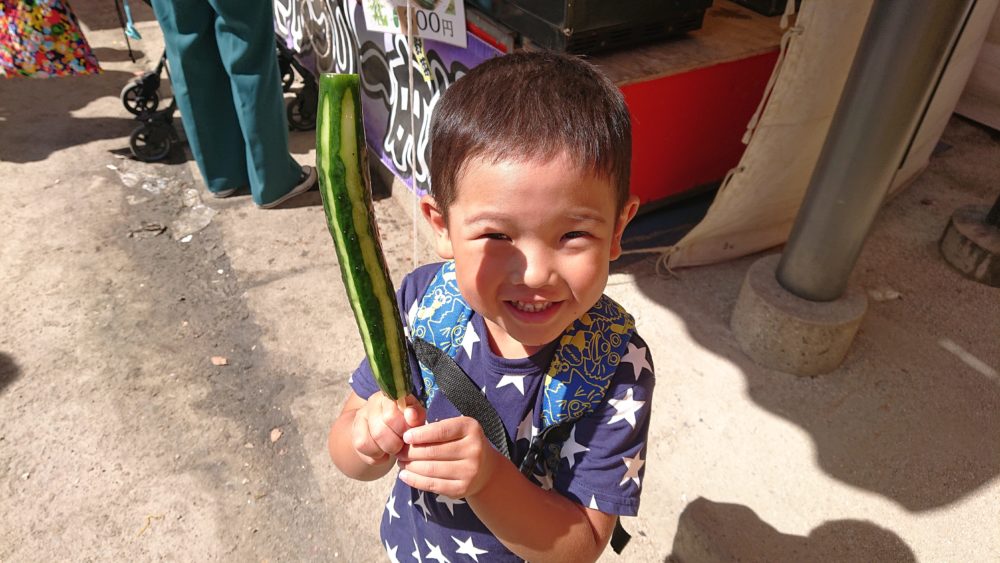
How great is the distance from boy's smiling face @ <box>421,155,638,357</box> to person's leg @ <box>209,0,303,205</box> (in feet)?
9.82

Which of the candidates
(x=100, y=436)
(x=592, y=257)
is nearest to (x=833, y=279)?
(x=592, y=257)

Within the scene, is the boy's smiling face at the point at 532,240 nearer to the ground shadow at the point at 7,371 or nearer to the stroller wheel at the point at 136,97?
the ground shadow at the point at 7,371

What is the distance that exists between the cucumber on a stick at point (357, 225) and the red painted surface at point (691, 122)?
7.86ft

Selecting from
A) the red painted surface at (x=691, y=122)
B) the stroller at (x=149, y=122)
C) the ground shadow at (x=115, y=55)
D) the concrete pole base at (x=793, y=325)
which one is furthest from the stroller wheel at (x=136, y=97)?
the concrete pole base at (x=793, y=325)

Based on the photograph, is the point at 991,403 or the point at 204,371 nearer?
the point at 991,403

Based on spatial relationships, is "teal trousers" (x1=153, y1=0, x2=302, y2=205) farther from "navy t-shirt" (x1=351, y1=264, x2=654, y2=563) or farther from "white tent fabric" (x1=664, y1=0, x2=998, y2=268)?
"navy t-shirt" (x1=351, y1=264, x2=654, y2=563)

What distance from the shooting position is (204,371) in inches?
126

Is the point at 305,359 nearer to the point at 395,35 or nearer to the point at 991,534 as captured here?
the point at 395,35

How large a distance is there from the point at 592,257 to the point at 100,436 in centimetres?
261

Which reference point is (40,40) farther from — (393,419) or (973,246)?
(973,246)

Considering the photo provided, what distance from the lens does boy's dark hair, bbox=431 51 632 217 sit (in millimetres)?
1088

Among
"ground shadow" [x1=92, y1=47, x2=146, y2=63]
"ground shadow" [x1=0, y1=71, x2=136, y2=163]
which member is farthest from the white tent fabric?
"ground shadow" [x1=92, y1=47, x2=146, y2=63]

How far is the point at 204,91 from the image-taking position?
3.99 m

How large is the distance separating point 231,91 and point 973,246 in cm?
420
